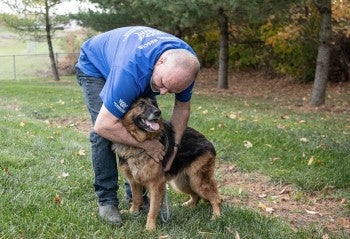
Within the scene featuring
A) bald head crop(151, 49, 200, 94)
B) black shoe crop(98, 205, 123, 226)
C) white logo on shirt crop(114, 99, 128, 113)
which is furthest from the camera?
black shoe crop(98, 205, 123, 226)

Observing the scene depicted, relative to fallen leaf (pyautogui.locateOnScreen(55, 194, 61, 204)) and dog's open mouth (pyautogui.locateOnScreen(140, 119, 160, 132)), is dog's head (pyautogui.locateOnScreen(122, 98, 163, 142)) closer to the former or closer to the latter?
dog's open mouth (pyautogui.locateOnScreen(140, 119, 160, 132))

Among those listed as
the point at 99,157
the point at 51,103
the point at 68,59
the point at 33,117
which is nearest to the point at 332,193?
the point at 99,157

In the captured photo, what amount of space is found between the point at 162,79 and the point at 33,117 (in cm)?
808

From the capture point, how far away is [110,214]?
13.0 feet

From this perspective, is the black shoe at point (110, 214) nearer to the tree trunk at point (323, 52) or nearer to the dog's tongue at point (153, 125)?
the dog's tongue at point (153, 125)

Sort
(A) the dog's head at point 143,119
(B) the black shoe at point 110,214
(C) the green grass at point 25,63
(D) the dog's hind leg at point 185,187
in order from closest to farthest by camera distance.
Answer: (A) the dog's head at point 143,119
(B) the black shoe at point 110,214
(D) the dog's hind leg at point 185,187
(C) the green grass at point 25,63

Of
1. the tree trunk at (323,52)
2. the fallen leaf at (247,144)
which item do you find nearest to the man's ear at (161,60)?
the fallen leaf at (247,144)

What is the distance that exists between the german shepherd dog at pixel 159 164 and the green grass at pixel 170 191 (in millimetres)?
204

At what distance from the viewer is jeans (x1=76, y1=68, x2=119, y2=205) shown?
3.96 metres

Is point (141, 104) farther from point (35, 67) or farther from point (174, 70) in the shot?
point (35, 67)

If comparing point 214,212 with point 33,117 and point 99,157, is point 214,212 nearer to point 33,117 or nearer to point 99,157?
point 99,157

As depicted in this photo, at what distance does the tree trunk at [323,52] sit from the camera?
11.8 m

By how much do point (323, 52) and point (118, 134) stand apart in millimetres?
9825

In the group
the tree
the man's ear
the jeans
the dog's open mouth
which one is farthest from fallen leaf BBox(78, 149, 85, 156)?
the tree
